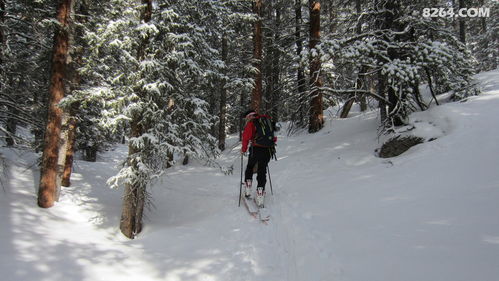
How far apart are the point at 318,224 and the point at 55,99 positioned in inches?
307

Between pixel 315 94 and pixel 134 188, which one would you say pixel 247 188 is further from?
pixel 315 94

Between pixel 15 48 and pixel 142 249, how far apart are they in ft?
40.5

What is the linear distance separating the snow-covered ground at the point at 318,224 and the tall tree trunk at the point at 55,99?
857mm

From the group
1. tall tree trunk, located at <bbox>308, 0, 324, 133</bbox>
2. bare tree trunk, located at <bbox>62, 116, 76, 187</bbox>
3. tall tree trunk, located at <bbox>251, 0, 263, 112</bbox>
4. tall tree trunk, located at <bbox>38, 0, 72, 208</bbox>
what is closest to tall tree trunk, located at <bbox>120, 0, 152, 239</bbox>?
tall tree trunk, located at <bbox>38, 0, 72, 208</bbox>

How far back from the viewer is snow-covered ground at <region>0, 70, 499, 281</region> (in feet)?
11.4

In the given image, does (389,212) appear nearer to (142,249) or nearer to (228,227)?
(228,227)

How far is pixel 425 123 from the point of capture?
771 centimetres

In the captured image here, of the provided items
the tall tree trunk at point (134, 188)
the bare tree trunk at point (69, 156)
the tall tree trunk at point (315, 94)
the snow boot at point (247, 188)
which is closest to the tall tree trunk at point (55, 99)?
the bare tree trunk at point (69, 156)

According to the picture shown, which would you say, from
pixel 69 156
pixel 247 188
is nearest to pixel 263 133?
pixel 247 188

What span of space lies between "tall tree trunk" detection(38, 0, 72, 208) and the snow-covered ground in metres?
0.86

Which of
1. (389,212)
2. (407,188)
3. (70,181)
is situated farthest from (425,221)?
(70,181)

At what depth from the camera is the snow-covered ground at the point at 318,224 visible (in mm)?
3486

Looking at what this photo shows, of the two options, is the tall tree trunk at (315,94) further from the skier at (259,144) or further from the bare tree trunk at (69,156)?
the bare tree trunk at (69,156)

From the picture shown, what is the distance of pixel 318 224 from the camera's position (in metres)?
5.07
